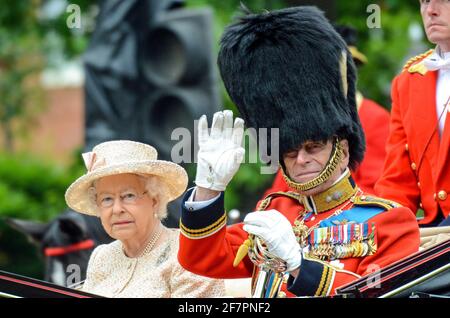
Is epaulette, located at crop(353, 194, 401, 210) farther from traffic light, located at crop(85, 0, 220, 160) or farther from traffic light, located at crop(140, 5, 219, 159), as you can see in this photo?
traffic light, located at crop(85, 0, 220, 160)

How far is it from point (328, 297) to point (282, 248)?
200mm

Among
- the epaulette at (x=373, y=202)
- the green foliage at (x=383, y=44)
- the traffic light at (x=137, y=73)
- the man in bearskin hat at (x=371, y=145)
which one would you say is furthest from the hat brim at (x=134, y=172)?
the green foliage at (x=383, y=44)

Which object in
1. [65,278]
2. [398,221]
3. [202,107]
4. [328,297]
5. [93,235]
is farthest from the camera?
[202,107]

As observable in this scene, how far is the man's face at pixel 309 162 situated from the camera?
12.7ft

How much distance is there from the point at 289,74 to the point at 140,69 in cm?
498

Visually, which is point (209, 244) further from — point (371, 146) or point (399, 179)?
point (371, 146)

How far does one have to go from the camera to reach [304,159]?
3869 millimetres

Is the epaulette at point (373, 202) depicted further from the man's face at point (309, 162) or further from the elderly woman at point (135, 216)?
the elderly woman at point (135, 216)

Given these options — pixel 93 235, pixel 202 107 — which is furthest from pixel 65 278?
pixel 202 107

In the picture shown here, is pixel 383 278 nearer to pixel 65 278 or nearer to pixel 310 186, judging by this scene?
pixel 310 186

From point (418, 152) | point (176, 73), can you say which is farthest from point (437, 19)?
point (176, 73)

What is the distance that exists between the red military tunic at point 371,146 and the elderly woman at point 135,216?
1386 mm

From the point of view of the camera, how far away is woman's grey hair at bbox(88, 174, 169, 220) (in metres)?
4.50

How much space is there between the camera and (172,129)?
8.67 m
